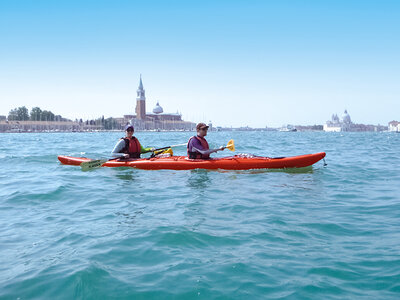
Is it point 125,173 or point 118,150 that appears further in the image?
point 118,150

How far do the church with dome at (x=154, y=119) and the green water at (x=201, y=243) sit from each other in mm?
137054

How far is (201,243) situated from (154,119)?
509 feet

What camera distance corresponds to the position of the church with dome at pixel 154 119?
493 feet

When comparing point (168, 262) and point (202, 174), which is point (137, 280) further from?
point (202, 174)

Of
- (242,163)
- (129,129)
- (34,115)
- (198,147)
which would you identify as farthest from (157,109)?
(242,163)

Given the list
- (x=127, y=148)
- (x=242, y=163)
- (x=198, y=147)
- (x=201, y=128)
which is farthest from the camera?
(x=127, y=148)

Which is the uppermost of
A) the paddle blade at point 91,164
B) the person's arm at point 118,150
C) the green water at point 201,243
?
the person's arm at point 118,150

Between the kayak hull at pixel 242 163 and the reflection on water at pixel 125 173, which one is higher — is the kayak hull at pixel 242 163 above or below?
above

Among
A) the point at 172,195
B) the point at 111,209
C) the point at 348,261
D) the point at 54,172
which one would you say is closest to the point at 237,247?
the point at 348,261

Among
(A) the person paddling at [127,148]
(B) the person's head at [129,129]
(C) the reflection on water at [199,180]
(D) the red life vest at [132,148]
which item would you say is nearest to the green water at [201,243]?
(C) the reflection on water at [199,180]

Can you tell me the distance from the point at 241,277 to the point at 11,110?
139987mm

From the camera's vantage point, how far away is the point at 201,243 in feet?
13.3

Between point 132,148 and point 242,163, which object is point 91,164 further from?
point 242,163

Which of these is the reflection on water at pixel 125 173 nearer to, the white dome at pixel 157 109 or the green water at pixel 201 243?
the green water at pixel 201 243
